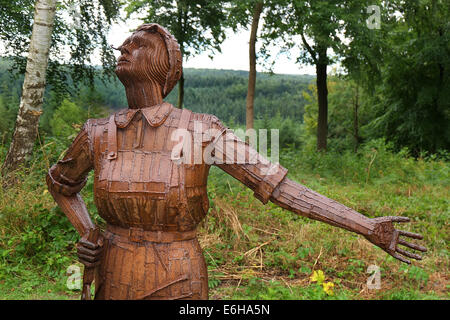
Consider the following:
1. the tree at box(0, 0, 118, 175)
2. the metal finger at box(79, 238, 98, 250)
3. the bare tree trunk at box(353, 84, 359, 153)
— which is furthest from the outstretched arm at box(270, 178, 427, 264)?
the bare tree trunk at box(353, 84, 359, 153)

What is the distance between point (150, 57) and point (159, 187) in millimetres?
598

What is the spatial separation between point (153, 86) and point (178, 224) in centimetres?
64

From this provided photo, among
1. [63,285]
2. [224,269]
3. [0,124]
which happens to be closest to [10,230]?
[63,285]

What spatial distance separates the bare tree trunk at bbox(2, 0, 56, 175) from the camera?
4.98 metres

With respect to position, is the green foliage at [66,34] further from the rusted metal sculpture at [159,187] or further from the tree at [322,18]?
the rusted metal sculpture at [159,187]

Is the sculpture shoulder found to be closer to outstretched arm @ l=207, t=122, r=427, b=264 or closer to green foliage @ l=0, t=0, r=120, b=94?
outstretched arm @ l=207, t=122, r=427, b=264

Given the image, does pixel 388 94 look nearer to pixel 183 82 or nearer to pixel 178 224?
pixel 183 82

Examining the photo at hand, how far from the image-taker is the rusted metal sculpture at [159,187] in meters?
1.66

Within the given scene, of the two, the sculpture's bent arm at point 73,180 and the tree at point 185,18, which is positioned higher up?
the tree at point 185,18

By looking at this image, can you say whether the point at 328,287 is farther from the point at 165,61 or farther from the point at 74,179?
the point at 165,61

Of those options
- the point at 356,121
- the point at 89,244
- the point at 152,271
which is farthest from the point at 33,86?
the point at 356,121

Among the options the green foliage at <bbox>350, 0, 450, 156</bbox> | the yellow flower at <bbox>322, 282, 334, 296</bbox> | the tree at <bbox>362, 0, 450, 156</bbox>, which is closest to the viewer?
the yellow flower at <bbox>322, 282, 334, 296</bbox>

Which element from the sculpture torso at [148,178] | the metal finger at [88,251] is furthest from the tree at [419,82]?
the metal finger at [88,251]

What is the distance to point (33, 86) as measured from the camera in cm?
510
